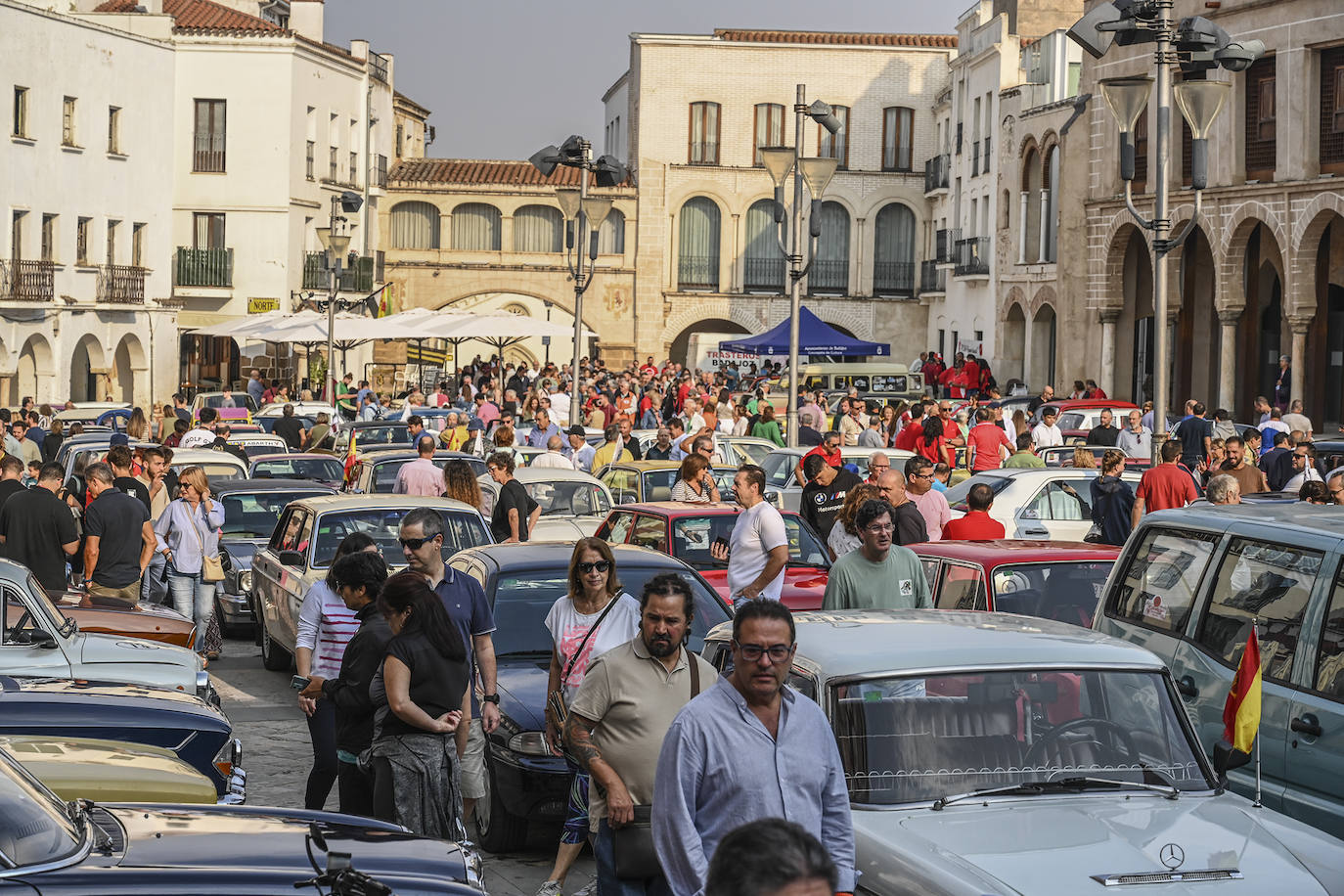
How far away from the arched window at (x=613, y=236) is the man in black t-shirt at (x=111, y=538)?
47612mm

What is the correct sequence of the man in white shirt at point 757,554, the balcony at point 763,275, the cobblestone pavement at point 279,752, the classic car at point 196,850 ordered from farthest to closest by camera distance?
1. the balcony at point 763,275
2. the man in white shirt at point 757,554
3. the cobblestone pavement at point 279,752
4. the classic car at point 196,850

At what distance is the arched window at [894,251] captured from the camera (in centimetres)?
6216

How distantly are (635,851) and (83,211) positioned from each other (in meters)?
42.2

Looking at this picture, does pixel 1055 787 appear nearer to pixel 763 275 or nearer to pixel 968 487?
pixel 968 487

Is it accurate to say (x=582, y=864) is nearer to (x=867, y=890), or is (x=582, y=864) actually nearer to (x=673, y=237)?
(x=867, y=890)

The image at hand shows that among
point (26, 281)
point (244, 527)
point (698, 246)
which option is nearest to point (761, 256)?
point (698, 246)

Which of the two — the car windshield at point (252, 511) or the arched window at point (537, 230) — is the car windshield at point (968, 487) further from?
the arched window at point (537, 230)

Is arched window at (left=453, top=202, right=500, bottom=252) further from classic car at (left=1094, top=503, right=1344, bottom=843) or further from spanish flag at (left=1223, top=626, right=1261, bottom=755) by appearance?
spanish flag at (left=1223, top=626, right=1261, bottom=755)

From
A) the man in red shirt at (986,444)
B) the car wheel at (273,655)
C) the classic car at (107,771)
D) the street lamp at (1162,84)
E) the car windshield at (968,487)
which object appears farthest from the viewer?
the man in red shirt at (986,444)

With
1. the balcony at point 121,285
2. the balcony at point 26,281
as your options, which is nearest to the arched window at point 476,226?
the balcony at point 121,285

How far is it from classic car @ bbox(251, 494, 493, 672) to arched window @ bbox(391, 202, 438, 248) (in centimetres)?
4790

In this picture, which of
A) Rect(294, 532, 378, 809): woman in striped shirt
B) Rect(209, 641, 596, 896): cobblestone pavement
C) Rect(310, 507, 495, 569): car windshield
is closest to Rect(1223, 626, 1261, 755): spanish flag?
Rect(209, 641, 596, 896): cobblestone pavement

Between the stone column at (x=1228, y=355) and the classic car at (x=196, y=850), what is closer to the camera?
the classic car at (x=196, y=850)

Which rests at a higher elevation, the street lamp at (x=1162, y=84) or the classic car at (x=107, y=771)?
the street lamp at (x=1162, y=84)
